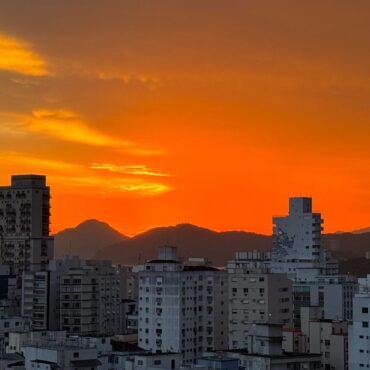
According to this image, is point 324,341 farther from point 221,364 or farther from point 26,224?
point 26,224

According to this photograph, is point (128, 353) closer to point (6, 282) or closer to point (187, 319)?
point (187, 319)

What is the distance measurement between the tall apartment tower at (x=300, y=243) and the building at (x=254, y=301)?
49033 mm

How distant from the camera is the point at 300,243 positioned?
16088 cm

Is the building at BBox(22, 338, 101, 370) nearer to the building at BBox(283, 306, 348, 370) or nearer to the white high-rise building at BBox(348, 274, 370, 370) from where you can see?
the building at BBox(283, 306, 348, 370)

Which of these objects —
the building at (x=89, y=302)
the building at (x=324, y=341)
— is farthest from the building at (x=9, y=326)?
the building at (x=324, y=341)

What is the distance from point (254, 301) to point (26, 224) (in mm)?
58547

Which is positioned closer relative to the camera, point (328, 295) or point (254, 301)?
point (254, 301)

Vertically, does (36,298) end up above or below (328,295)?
below

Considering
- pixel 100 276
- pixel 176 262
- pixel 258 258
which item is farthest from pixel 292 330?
pixel 258 258

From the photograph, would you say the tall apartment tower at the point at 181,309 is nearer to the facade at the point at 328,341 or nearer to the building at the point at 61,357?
the facade at the point at 328,341

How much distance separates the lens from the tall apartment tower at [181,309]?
107m

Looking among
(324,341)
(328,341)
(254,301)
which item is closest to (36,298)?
(254,301)

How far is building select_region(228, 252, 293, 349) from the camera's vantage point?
345 ft

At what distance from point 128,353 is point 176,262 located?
74.2 feet
